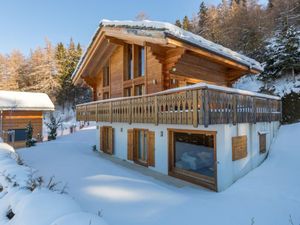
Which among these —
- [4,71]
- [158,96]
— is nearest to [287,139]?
→ [158,96]

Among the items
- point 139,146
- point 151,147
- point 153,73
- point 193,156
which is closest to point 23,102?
point 139,146

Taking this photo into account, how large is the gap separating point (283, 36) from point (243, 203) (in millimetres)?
18796

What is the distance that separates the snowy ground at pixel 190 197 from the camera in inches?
Answer: 215

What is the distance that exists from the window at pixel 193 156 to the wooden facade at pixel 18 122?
56.6 feet

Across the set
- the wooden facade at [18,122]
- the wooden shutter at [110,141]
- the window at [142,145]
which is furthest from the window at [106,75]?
the wooden facade at [18,122]

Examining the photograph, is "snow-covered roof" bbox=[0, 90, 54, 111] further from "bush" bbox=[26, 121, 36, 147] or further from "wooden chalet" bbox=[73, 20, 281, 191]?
"wooden chalet" bbox=[73, 20, 281, 191]

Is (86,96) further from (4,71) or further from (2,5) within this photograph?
(2,5)

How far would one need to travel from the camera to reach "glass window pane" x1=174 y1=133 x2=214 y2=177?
28.1 feet

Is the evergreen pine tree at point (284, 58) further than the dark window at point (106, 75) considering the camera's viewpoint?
Yes

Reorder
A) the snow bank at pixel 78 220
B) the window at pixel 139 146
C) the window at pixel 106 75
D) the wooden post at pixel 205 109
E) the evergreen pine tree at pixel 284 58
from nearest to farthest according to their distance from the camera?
the snow bank at pixel 78 220, the wooden post at pixel 205 109, the window at pixel 139 146, the window at pixel 106 75, the evergreen pine tree at pixel 284 58

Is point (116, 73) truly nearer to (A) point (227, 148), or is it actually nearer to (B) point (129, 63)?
(B) point (129, 63)

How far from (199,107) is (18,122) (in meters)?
20.9

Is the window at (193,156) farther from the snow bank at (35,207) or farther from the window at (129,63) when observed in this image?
the window at (129,63)

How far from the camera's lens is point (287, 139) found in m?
11.0
